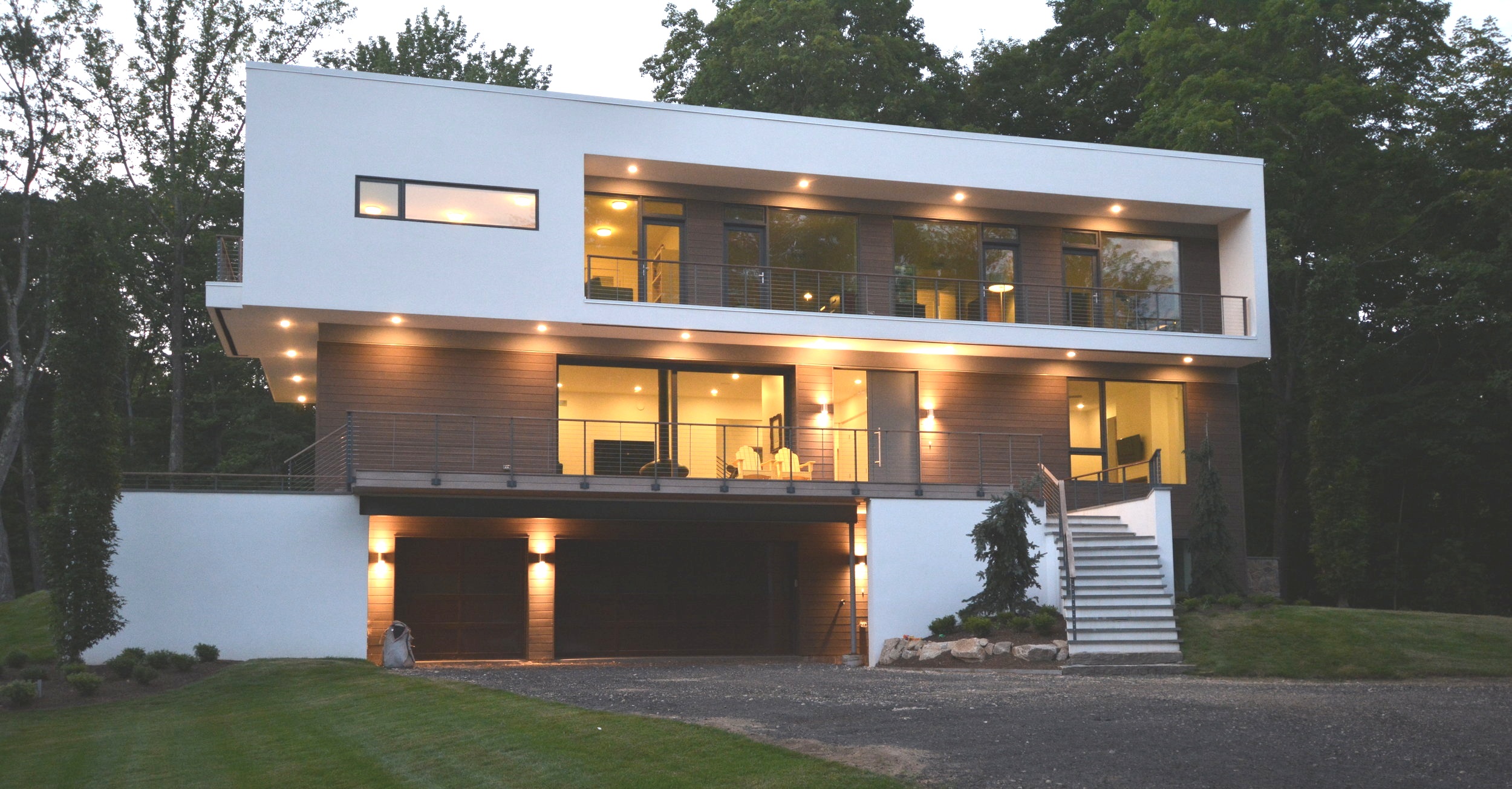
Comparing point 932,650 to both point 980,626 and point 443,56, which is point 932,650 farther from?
point 443,56

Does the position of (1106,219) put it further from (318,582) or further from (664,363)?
(318,582)

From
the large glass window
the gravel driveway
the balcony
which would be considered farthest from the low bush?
the large glass window

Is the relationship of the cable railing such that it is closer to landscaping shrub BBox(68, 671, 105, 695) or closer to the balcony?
the balcony

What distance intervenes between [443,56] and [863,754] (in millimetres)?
29454

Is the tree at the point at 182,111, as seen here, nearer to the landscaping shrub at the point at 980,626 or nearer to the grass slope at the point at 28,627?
the grass slope at the point at 28,627

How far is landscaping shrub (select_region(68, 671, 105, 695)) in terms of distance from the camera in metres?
13.5

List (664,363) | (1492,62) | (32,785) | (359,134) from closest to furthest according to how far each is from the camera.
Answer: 1. (32,785)
2. (359,134)
3. (664,363)
4. (1492,62)

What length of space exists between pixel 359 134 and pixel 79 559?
688 centimetres

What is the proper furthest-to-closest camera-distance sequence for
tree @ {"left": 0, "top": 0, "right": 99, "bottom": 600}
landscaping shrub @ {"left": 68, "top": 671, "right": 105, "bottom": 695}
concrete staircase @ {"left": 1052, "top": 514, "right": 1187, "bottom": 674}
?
tree @ {"left": 0, "top": 0, "right": 99, "bottom": 600} < concrete staircase @ {"left": 1052, "top": 514, "right": 1187, "bottom": 674} < landscaping shrub @ {"left": 68, "top": 671, "right": 105, "bottom": 695}

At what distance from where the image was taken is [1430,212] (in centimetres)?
2694

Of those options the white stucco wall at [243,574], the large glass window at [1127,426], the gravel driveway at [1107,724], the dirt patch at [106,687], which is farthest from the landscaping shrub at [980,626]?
the dirt patch at [106,687]

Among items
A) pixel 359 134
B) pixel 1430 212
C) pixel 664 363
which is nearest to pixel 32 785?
pixel 359 134

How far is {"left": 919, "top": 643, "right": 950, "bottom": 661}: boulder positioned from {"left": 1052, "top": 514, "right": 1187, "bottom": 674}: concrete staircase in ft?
5.18

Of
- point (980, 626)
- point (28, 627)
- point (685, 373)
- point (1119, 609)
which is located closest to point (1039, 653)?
point (980, 626)
